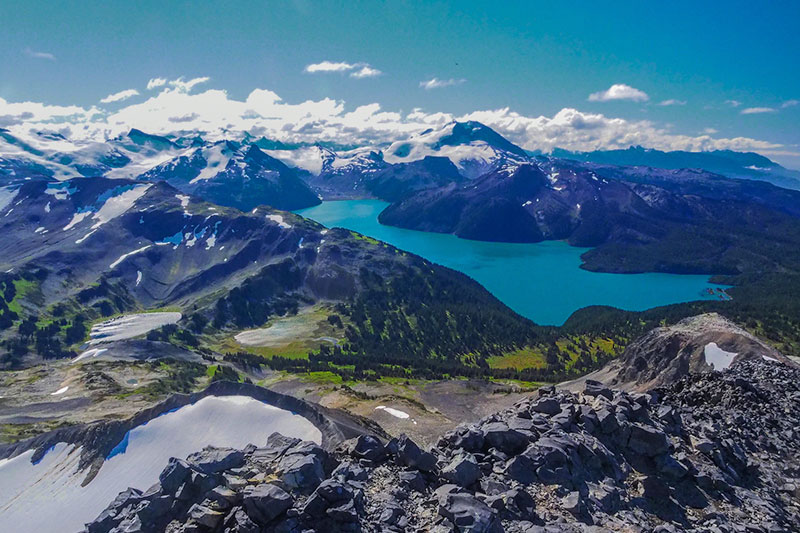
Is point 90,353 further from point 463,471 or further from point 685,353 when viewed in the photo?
point 463,471

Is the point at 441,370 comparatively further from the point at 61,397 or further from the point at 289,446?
the point at 289,446

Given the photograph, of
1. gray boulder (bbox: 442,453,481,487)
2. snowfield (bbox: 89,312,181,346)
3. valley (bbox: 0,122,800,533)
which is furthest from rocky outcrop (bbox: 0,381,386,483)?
snowfield (bbox: 89,312,181,346)

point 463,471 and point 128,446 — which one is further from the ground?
point 463,471

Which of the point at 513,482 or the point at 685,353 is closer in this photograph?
the point at 513,482

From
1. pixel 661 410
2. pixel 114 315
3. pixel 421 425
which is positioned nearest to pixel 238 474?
pixel 661 410

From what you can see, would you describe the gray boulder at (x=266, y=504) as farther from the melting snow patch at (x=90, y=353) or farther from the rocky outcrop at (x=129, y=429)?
the melting snow patch at (x=90, y=353)

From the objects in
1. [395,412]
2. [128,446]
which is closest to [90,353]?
[395,412]

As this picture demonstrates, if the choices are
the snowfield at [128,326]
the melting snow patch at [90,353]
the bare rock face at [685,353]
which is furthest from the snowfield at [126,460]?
the snowfield at [128,326]

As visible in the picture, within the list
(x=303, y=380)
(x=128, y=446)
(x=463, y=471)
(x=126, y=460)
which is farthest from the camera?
(x=303, y=380)
